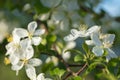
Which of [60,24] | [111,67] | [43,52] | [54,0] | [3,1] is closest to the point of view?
[111,67]

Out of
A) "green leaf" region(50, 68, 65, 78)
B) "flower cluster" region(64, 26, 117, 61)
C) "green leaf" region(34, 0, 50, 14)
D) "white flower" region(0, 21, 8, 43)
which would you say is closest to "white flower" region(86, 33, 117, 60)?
"flower cluster" region(64, 26, 117, 61)

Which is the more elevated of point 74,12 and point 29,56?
point 74,12

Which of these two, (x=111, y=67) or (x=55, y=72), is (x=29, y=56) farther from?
(x=111, y=67)

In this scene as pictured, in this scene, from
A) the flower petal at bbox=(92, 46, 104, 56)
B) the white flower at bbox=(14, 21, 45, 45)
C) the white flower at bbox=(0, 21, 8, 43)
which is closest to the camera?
the flower petal at bbox=(92, 46, 104, 56)

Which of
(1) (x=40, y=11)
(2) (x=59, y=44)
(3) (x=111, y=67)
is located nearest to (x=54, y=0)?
(1) (x=40, y=11)

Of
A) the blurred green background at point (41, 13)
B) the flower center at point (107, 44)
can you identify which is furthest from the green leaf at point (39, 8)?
the flower center at point (107, 44)

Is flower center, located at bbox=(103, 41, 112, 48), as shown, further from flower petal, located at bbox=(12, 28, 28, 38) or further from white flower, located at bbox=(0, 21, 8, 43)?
white flower, located at bbox=(0, 21, 8, 43)

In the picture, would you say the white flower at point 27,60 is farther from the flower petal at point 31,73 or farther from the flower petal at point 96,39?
the flower petal at point 96,39

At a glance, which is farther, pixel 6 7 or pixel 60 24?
pixel 6 7

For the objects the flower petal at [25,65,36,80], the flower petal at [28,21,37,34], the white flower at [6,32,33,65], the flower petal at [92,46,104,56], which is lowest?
the flower petal at [25,65,36,80]
